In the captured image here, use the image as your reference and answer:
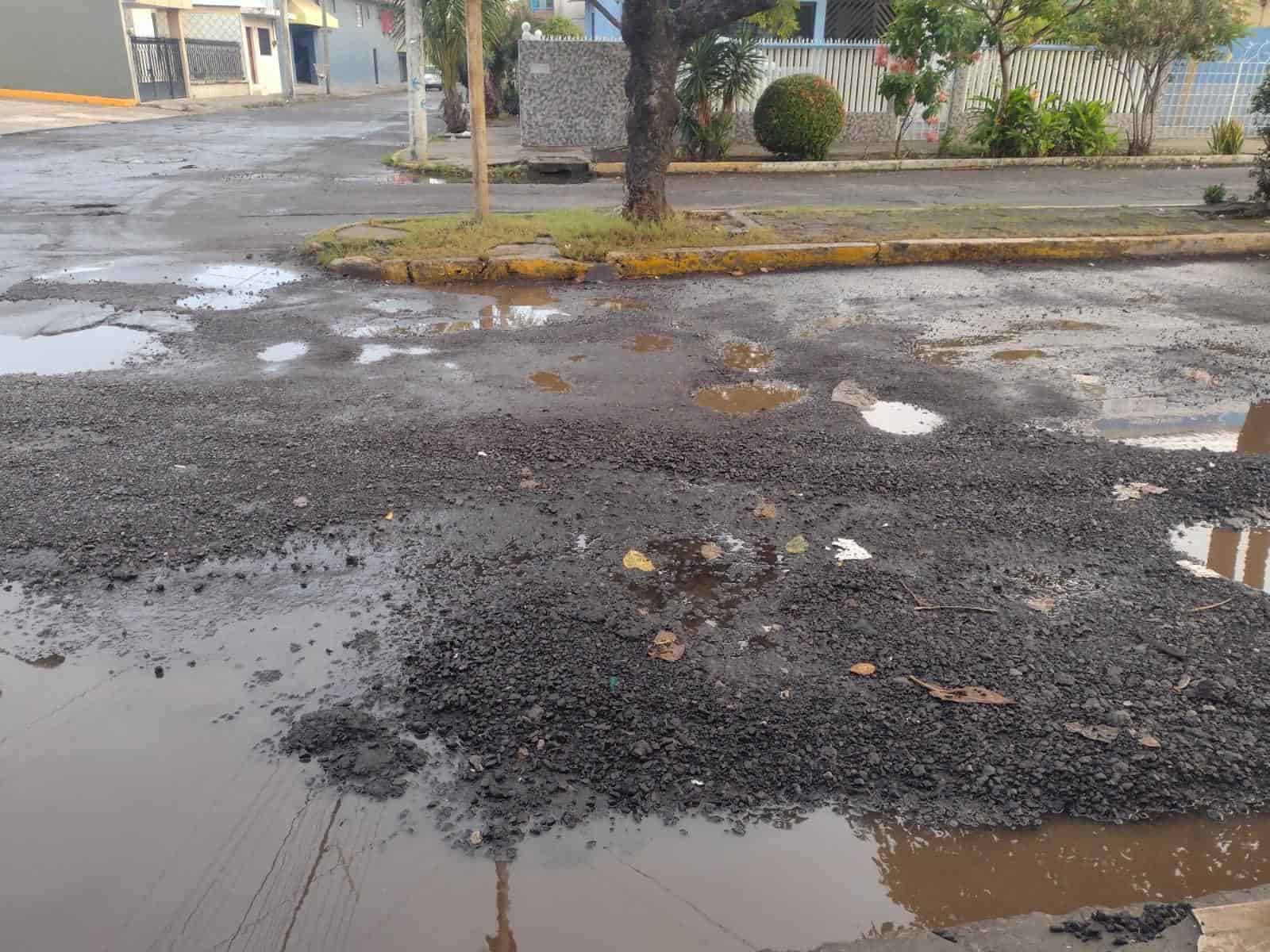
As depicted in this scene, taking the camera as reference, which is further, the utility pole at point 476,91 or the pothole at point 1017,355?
the utility pole at point 476,91

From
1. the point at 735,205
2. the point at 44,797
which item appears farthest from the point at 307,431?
the point at 735,205

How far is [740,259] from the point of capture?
9.10 meters

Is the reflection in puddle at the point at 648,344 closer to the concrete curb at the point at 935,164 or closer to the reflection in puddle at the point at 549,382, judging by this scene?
the reflection in puddle at the point at 549,382

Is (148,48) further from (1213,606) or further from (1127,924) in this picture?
(1127,924)

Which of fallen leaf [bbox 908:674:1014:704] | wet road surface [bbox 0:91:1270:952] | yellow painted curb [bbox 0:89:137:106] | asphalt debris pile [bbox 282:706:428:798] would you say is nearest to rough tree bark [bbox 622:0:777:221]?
wet road surface [bbox 0:91:1270:952]

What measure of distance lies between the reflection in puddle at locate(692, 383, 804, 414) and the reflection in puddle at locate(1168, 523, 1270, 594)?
2209 millimetres

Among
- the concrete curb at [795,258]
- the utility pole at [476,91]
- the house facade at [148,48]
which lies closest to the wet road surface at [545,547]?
the concrete curb at [795,258]

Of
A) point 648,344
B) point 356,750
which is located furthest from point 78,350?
point 356,750

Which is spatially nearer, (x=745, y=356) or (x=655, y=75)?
(x=745, y=356)

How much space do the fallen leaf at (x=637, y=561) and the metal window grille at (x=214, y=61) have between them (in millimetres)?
38293

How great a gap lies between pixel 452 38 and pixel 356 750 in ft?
69.5

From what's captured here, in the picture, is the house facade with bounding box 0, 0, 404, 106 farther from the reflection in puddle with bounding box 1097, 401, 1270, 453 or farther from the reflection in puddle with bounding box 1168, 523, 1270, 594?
the reflection in puddle with bounding box 1168, 523, 1270, 594

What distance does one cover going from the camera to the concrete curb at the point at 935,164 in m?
16.2

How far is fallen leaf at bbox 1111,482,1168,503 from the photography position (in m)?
4.37
